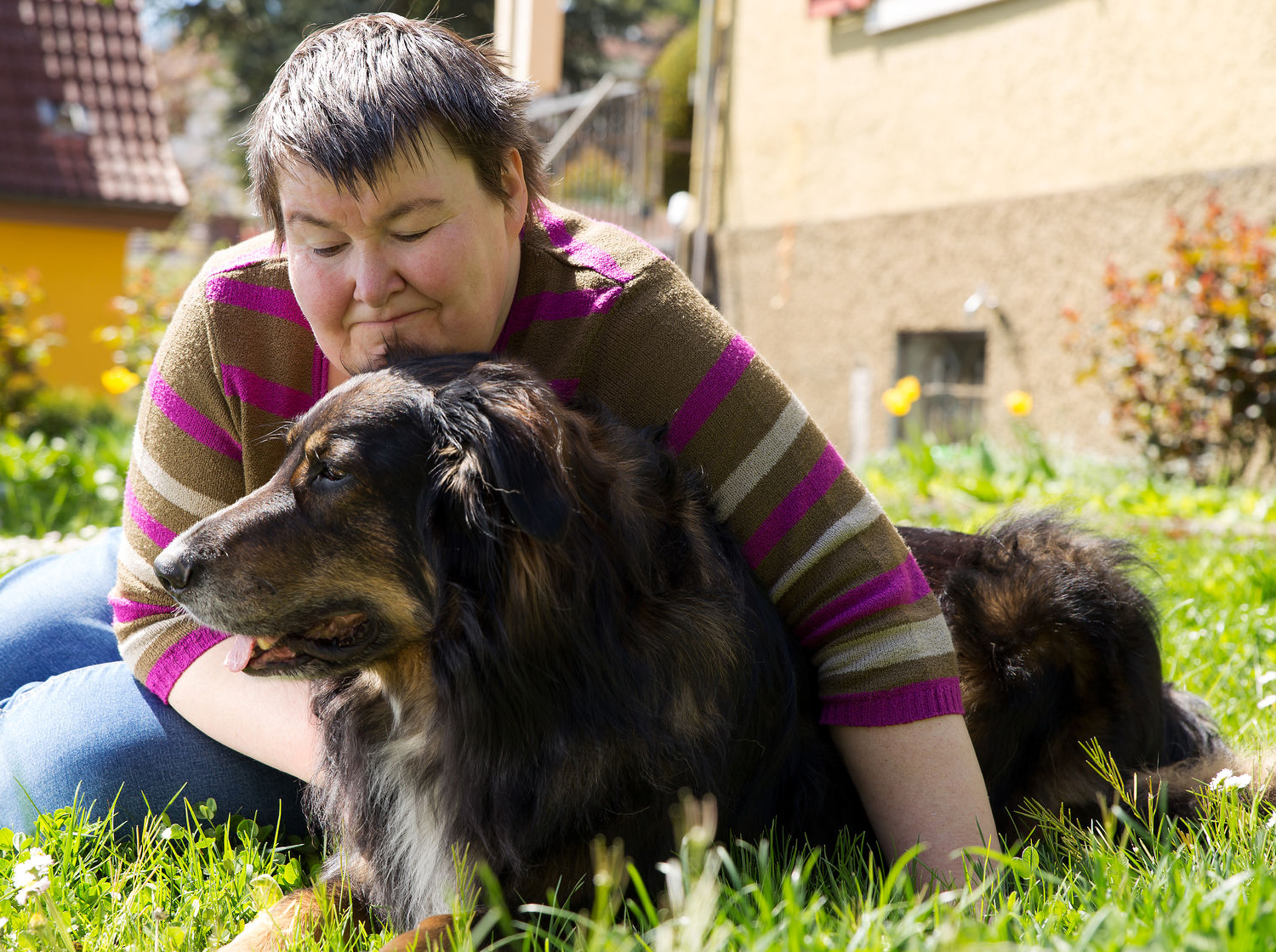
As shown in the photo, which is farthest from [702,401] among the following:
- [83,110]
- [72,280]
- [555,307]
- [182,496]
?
[83,110]

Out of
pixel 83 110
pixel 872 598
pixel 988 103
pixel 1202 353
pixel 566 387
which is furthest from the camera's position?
pixel 83 110

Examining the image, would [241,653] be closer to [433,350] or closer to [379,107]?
[433,350]

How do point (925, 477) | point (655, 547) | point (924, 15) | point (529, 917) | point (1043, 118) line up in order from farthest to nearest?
point (924, 15), point (1043, 118), point (925, 477), point (655, 547), point (529, 917)

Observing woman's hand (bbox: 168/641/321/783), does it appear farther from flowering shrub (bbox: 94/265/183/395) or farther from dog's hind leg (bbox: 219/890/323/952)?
flowering shrub (bbox: 94/265/183/395)

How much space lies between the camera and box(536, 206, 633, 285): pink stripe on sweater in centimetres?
220

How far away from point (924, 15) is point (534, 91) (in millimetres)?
6400

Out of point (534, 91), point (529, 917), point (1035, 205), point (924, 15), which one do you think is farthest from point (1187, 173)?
point (529, 917)

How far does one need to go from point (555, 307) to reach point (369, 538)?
0.62m

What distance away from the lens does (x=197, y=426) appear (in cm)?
236

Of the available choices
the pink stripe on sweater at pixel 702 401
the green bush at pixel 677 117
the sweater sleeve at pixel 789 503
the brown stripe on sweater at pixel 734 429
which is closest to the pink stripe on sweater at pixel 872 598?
the sweater sleeve at pixel 789 503

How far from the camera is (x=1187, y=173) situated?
6379 mm

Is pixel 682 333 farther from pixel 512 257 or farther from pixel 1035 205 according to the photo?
pixel 1035 205

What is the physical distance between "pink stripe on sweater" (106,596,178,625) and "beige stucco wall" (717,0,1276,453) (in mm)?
5834

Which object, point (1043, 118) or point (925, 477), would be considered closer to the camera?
point (925, 477)
